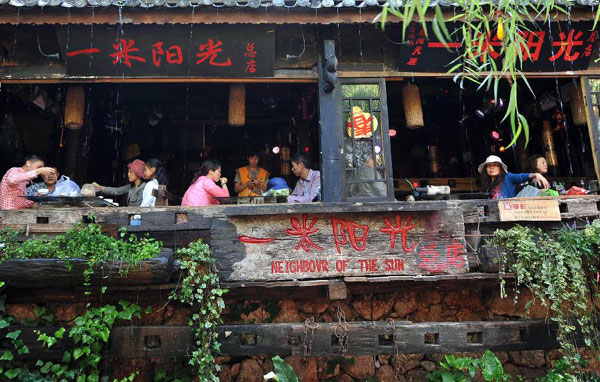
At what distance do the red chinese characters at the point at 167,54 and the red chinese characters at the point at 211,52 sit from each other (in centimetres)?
27

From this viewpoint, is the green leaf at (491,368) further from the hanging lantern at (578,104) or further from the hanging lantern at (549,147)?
the hanging lantern at (549,147)

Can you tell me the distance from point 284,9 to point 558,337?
5.52m

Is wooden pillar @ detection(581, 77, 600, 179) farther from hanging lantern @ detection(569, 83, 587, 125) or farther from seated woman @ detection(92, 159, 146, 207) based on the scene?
seated woman @ detection(92, 159, 146, 207)

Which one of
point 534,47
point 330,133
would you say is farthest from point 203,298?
point 534,47

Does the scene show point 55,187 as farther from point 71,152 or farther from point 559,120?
point 559,120

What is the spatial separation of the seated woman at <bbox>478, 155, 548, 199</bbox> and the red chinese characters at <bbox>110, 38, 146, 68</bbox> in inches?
224

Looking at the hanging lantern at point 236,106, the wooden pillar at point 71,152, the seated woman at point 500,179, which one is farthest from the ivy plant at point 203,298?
the seated woman at point 500,179

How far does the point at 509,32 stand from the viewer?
3160mm

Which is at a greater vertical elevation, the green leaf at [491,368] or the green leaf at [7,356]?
the green leaf at [7,356]

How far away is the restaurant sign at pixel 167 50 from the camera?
21.0 feet

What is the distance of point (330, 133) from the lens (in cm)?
655

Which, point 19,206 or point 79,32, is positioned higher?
point 79,32

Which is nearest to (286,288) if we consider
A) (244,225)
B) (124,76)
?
(244,225)

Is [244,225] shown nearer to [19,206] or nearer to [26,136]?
[19,206]
